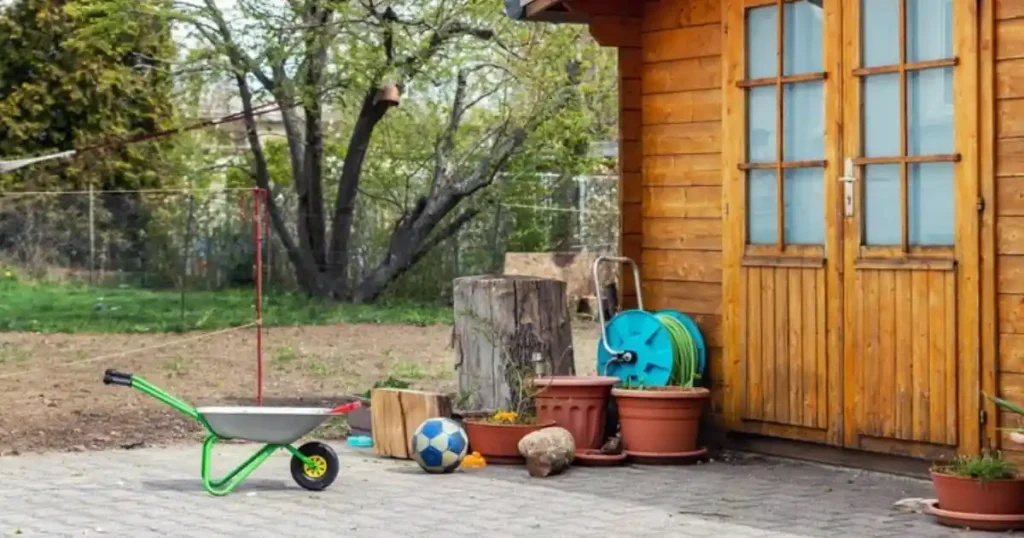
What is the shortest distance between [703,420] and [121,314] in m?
12.4

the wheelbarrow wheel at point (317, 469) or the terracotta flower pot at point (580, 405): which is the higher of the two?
the terracotta flower pot at point (580, 405)

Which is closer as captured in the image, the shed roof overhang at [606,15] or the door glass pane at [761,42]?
the door glass pane at [761,42]

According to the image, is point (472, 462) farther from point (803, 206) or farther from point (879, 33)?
point (879, 33)

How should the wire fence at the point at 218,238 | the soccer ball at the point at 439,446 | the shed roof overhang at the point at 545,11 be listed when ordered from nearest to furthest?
the soccer ball at the point at 439,446, the shed roof overhang at the point at 545,11, the wire fence at the point at 218,238

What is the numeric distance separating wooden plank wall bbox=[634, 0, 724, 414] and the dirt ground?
2.61m

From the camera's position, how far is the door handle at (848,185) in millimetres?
9414

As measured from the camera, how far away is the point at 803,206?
9875 millimetres

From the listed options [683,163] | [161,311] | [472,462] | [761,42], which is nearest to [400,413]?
[472,462]

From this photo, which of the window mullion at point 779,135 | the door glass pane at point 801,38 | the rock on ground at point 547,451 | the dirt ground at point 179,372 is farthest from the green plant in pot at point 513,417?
the door glass pane at point 801,38

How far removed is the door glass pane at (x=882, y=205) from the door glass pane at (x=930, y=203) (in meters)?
0.09

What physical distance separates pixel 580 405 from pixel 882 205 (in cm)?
215

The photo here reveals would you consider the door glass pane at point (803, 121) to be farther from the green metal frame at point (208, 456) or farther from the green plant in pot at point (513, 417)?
the green metal frame at point (208, 456)

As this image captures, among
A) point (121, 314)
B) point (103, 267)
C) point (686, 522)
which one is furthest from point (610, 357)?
point (103, 267)

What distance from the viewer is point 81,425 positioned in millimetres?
11617
